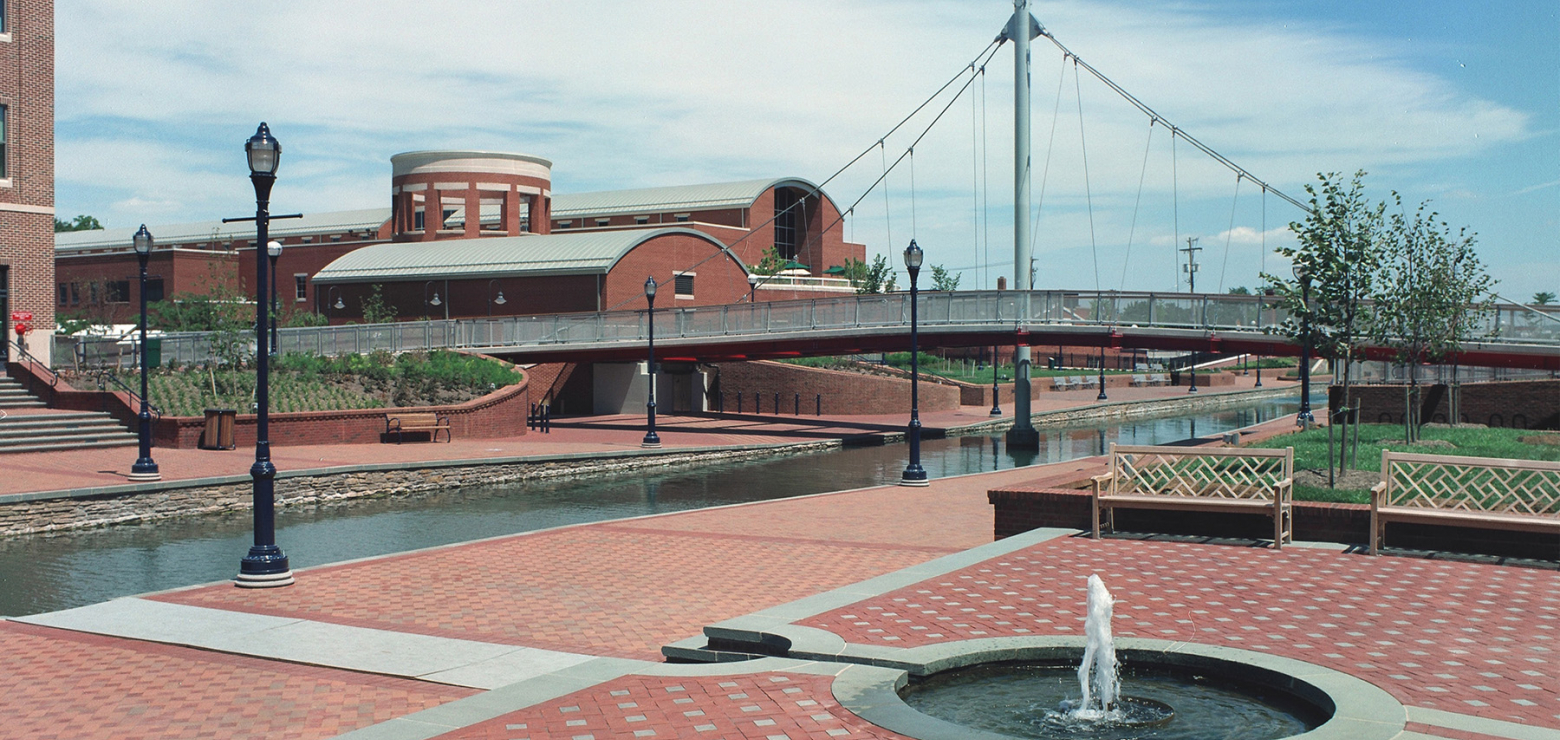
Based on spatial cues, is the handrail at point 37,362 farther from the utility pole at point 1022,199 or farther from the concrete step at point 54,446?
the utility pole at point 1022,199

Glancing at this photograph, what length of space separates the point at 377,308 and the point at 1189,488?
48807 mm

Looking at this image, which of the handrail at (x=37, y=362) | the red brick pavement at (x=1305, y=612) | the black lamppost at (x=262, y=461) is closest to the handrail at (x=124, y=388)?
the handrail at (x=37, y=362)

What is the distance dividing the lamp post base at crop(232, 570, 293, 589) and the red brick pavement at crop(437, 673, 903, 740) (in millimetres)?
5704

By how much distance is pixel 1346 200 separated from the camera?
55.8 feet

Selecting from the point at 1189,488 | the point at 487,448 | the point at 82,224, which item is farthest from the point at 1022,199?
the point at 82,224

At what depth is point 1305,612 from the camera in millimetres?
9539

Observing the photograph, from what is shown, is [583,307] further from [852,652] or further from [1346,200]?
[852,652]

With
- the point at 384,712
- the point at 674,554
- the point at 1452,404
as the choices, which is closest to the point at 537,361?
the point at 1452,404

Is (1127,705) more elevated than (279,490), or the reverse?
(1127,705)

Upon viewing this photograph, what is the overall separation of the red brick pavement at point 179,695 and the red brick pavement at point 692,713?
1116mm

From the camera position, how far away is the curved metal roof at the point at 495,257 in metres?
55.3

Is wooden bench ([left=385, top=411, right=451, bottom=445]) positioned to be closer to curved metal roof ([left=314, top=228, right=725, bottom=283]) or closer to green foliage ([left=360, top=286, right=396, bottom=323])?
curved metal roof ([left=314, top=228, right=725, bottom=283])

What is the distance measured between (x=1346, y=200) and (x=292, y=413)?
72.3 ft

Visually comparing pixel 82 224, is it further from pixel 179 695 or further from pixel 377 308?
pixel 179 695
